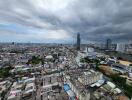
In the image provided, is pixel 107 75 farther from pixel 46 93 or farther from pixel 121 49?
pixel 121 49

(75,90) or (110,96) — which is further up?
(75,90)

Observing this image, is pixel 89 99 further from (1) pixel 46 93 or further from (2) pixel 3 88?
(2) pixel 3 88

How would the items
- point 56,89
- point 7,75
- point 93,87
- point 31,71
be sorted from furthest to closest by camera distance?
point 31,71, point 7,75, point 93,87, point 56,89

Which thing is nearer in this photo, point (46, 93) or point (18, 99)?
point (18, 99)

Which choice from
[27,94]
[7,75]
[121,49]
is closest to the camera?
[27,94]

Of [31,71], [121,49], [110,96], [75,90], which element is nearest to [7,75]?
[31,71]

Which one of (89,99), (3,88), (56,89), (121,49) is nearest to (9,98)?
(3,88)

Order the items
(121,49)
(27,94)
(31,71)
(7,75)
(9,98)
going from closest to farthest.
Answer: (9,98), (27,94), (7,75), (31,71), (121,49)

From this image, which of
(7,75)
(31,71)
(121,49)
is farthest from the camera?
(121,49)

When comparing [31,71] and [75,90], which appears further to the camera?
[31,71]
